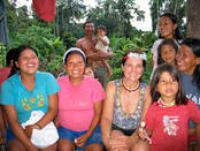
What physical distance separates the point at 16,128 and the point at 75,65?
768 millimetres

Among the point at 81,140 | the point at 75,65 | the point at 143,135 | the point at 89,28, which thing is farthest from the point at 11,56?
the point at 89,28

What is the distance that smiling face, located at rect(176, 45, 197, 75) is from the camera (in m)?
3.39

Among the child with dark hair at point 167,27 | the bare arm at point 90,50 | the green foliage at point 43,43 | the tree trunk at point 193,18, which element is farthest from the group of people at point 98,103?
the green foliage at point 43,43

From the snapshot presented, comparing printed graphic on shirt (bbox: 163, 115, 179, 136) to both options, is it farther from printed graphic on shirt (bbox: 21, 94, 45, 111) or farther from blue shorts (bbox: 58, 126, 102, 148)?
printed graphic on shirt (bbox: 21, 94, 45, 111)

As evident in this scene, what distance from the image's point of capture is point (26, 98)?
3.23m

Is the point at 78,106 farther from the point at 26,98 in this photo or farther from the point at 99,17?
the point at 99,17

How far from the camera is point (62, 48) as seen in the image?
612 inches

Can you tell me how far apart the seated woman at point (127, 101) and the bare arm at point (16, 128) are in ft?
2.17

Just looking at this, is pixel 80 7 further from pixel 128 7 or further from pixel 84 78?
pixel 84 78

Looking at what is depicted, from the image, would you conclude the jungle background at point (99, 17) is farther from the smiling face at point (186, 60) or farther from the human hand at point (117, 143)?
the human hand at point (117, 143)

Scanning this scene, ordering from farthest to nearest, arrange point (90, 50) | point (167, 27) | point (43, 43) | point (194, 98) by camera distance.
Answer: point (43, 43) → point (90, 50) → point (167, 27) → point (194, 98)

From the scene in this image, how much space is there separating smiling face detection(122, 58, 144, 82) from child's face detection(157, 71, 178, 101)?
23 centimetres

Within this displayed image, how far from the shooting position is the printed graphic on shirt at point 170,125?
113 inches

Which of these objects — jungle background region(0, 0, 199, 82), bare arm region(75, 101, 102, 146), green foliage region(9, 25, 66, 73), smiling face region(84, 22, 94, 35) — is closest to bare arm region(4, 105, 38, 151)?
bare arm region(75, 101, 102, 146)
